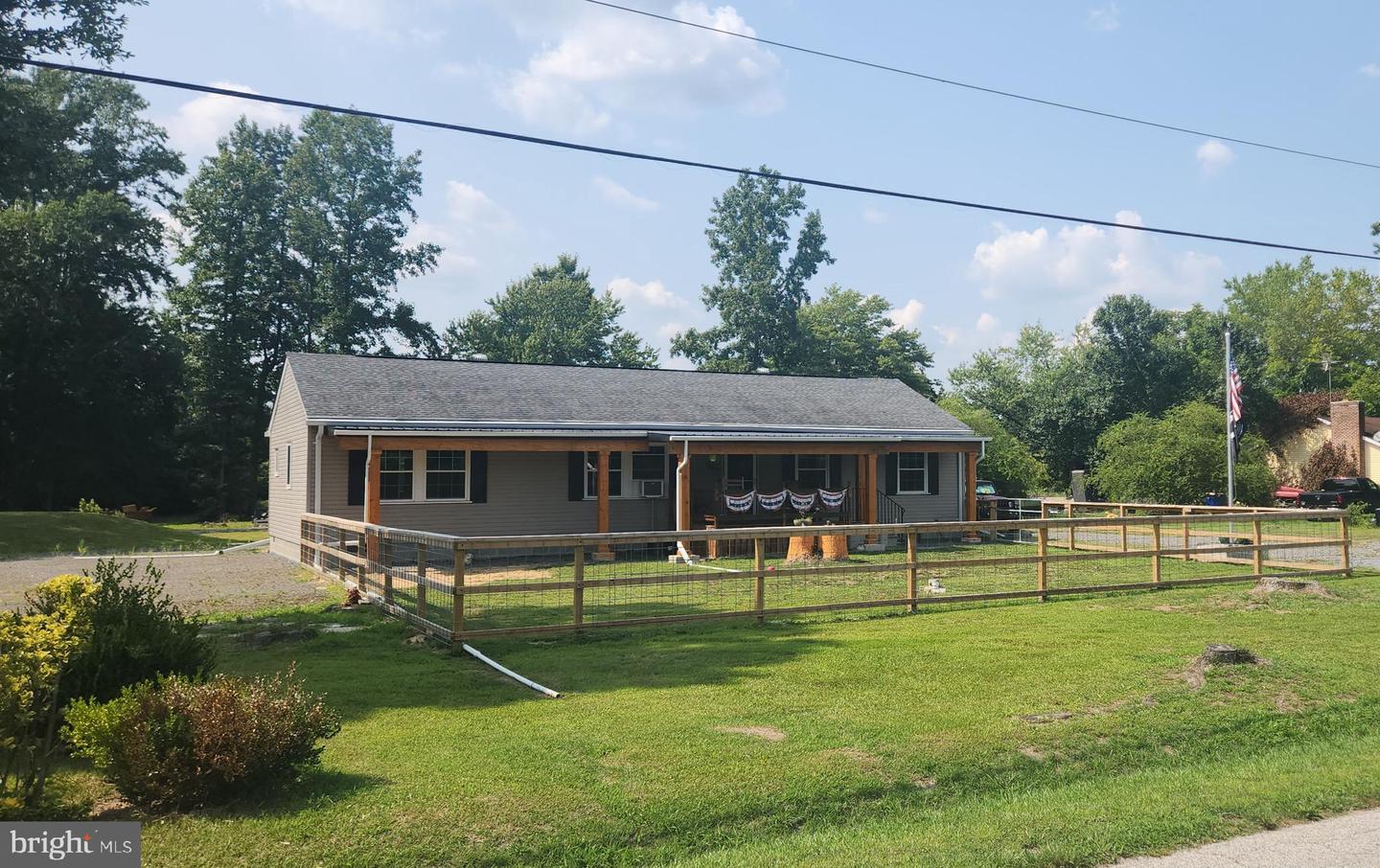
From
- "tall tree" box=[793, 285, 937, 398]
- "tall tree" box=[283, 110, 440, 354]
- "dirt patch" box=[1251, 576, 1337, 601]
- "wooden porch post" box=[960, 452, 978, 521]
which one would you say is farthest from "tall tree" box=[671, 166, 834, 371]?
"dirt patch" box=[1251, 576, 1337, 601]

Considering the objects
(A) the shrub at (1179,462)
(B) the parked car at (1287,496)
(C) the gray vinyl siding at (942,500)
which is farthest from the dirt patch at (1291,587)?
(B) the parked car at (1287,496)

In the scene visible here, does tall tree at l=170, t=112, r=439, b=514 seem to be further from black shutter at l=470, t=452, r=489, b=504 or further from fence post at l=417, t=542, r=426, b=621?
fence post at l=417, t=542, r=426, b=621

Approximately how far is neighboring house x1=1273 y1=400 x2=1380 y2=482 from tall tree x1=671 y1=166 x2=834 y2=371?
75.9 feet

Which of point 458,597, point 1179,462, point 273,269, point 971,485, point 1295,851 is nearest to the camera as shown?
point 1295,851

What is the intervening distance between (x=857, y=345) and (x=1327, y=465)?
79.5 ft

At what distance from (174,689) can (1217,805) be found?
590 cm

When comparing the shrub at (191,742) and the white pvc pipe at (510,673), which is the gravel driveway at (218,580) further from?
the shrub at (191,742)

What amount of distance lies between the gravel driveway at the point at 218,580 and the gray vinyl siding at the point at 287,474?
25.0 inches

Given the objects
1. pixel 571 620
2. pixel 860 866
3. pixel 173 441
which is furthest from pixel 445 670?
pixel 173 441

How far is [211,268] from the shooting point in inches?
1574

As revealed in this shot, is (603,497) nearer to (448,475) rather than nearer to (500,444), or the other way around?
(500,444)

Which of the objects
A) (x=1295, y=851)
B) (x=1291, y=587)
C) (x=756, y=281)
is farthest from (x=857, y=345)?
(x=1295, y=851)

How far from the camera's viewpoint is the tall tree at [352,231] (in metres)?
41.8

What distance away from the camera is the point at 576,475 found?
20891 mm
